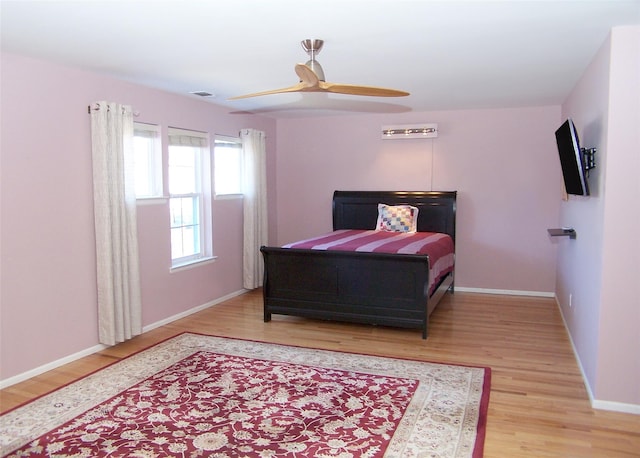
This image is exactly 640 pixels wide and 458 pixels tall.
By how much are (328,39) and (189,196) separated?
9.45 feet

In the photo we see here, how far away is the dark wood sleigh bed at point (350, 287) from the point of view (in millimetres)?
4430

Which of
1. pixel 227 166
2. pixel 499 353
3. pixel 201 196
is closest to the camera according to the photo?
pixel 499 353

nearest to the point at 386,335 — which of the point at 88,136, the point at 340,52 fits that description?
the point at 340,52

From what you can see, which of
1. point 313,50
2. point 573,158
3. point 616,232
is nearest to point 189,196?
point 313,50

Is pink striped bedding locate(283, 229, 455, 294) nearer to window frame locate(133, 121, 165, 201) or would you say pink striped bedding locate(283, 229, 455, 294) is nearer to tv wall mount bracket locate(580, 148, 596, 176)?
window frame locate(133, 121, 165, 201)

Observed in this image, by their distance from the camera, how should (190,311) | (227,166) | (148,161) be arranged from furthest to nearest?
(227,166)
(190,311)
(148,161)

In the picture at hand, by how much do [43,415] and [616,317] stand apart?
3.56m

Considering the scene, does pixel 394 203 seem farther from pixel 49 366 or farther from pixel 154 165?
pixel 49 366

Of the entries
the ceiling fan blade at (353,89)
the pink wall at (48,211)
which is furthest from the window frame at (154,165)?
the ceiling fan blade at (353,89)

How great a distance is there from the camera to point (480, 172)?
20.3 ft

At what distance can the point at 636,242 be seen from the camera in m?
2.89

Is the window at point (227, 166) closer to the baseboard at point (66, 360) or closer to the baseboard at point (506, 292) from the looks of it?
the baseboard at point (66, 360)

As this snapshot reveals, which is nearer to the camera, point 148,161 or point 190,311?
point 148,161

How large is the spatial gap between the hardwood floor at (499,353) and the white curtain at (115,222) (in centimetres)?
29
